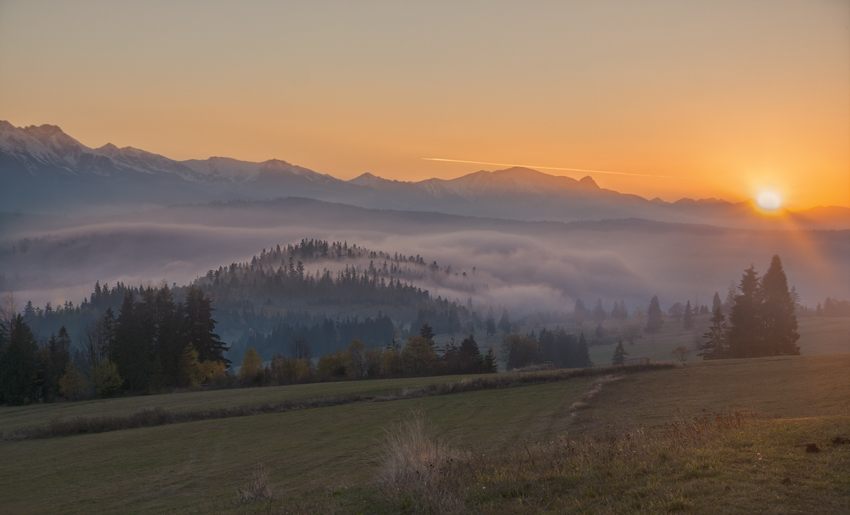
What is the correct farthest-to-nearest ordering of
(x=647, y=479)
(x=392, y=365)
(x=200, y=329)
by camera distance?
(x=200, y=329)
(x=392, y=365)
(x=647, y=479)

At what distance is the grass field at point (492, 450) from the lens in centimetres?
1255

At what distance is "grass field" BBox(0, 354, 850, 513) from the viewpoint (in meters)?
12.5

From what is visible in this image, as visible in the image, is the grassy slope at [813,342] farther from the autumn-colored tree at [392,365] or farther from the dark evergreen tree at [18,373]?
the dark evergreen tree at [18,373]

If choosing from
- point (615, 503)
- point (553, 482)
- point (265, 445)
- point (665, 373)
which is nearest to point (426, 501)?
point (553, 482)

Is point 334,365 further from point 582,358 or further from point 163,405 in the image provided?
point 582,358

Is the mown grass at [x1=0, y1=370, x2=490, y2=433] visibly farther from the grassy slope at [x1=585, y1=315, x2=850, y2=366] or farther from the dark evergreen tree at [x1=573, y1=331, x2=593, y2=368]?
the dark evergreen tree at [x1=573, y1=331, x2=593, y2=368]

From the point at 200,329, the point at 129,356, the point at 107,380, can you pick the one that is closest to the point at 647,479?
the point at 107,380

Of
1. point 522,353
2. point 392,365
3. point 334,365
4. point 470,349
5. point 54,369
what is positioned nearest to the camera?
point 54,369

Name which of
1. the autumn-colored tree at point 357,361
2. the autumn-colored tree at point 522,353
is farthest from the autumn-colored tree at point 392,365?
the autumn-colored tree at point 522,353

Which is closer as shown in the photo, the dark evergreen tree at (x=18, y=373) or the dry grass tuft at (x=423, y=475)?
the dry grass tuft at (x=423, y=475)

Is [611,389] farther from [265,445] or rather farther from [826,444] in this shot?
[826,444]

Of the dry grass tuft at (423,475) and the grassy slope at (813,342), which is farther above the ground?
the dry grass tuft at (423,475)

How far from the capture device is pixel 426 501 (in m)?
13.5

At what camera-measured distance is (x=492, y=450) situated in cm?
2452
